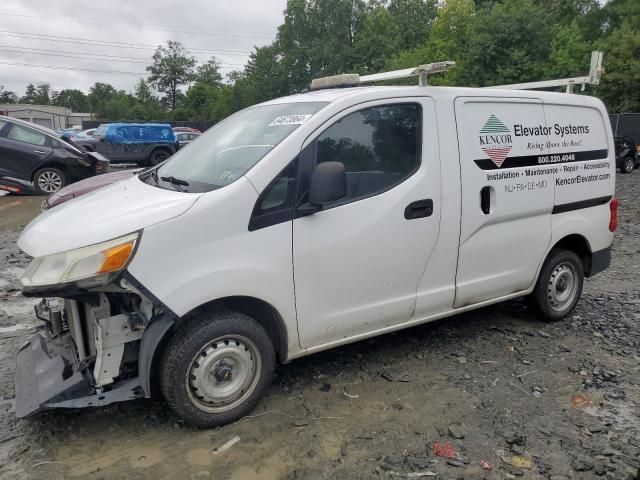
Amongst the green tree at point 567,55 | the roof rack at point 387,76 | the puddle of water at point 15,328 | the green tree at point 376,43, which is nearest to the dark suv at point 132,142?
the puddle of water at point 15,328

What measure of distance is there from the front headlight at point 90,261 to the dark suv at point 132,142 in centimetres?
1929

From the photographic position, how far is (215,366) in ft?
10.1

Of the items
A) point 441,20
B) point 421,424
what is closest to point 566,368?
point 421,424

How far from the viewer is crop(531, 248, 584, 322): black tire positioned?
471cm

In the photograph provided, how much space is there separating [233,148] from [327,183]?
81 cm

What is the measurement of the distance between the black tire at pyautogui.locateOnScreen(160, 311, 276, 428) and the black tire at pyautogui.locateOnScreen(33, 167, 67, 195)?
10.0 metres

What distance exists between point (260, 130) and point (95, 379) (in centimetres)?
184

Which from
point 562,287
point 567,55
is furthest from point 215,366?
point 567,55

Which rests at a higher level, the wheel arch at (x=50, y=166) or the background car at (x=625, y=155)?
the wheel arch at (x=50, y=166)

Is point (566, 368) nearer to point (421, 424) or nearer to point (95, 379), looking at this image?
point (421, 424)

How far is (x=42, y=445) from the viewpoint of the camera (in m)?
3.01

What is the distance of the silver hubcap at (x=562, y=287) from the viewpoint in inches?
189

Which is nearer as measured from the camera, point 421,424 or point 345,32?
point 421,424

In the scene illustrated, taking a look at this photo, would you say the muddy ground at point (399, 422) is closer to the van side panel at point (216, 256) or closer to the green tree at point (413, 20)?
Result: the van side panel at point (216, 256)
